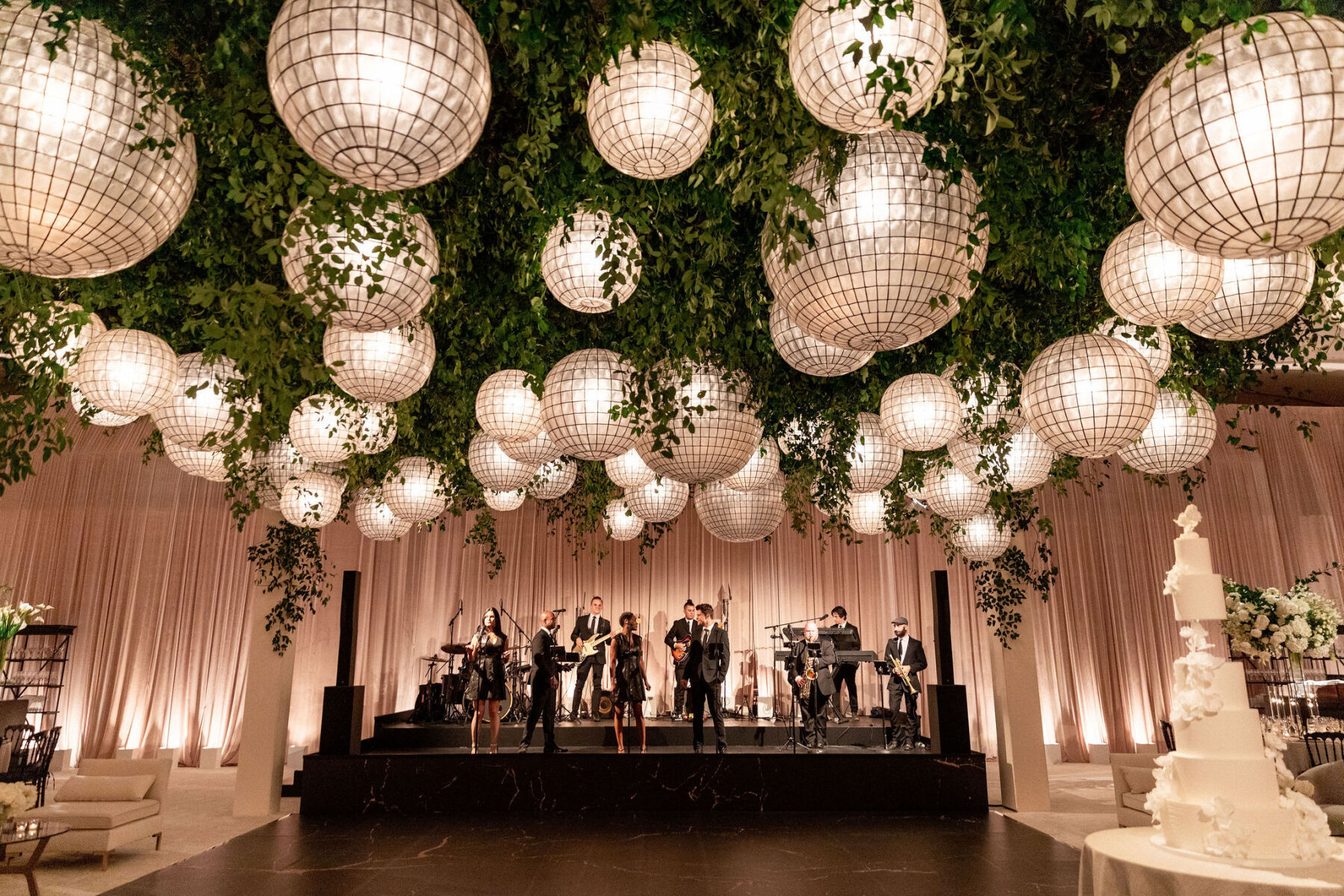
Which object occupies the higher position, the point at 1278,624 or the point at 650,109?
the point at 650,109

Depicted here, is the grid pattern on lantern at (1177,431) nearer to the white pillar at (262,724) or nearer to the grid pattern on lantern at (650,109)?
the grid pattern on lantern at (650,109)

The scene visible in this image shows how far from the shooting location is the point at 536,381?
3.92 meters

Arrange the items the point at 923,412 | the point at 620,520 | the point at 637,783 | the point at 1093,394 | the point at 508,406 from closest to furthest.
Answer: the point at 1093,394, the point at 923,412, the point at 508,406, the point at 620,520, the point at 637,783

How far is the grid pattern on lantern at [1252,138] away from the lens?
1.59 metres

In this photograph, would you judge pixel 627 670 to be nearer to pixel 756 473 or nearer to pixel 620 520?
pixel 620 520

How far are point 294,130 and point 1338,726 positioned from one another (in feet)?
36.4

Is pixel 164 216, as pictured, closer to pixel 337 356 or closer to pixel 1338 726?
pixel 337 356

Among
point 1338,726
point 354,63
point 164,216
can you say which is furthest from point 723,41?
point 1338,726

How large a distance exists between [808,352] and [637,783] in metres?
6.09

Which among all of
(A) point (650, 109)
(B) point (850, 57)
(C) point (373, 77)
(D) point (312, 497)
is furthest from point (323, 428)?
(B) point (850, 57)

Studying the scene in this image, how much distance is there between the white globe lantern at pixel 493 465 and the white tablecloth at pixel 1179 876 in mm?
3627

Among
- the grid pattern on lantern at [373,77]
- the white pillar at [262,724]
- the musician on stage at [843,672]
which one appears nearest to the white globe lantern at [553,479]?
the white pillar at [262,724]

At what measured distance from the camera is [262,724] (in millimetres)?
8391

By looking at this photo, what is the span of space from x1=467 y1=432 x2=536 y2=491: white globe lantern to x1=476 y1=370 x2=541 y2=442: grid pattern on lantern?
1.16 metres
